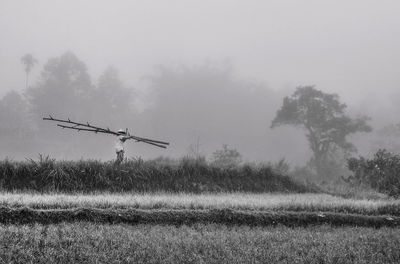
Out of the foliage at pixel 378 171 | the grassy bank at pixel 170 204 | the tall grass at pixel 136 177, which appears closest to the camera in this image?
the grassy bank at pixel 170 204

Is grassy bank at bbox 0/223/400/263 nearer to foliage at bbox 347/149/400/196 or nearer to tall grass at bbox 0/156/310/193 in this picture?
tall grass at bbox 0/156/310/193

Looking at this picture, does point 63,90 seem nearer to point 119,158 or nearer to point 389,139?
point 389,139

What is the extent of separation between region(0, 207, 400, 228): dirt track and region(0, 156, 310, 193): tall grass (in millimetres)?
4660

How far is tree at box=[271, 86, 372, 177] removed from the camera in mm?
46406

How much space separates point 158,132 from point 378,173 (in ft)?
170

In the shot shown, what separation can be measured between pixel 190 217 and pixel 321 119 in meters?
40.2

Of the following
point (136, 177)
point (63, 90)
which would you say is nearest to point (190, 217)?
point (136, 177)

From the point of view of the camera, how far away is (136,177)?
14.2m

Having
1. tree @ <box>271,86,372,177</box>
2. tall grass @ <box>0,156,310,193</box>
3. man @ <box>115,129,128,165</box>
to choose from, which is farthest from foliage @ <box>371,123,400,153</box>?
man @ <box>115,129,128,165</box>

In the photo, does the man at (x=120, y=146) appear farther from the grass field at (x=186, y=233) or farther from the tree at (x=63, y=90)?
the tree at (x=63, y=90)

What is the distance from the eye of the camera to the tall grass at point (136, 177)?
12961 mm

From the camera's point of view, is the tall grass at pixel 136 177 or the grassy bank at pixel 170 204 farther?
the tall grass at pixel 136 177

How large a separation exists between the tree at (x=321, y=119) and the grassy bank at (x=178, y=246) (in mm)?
39451

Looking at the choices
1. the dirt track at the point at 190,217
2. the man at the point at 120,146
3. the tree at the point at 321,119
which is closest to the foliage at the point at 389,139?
the tree at the point at 321,119
